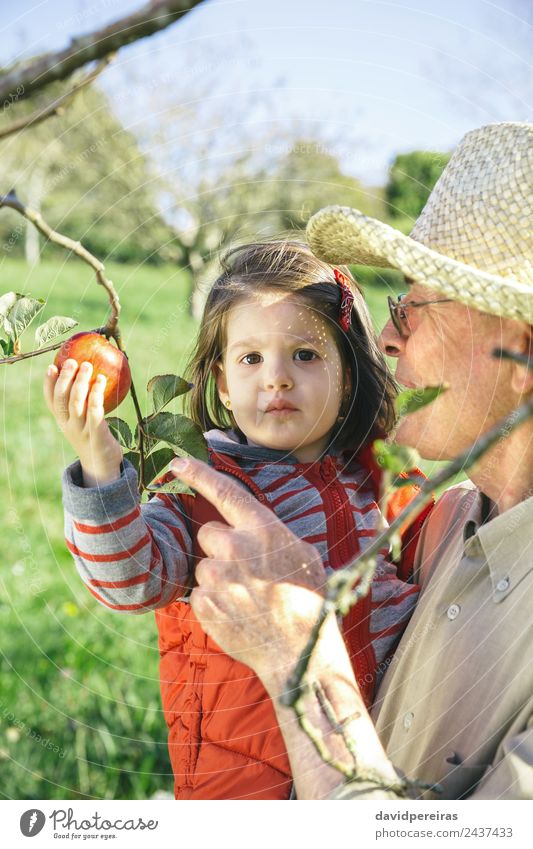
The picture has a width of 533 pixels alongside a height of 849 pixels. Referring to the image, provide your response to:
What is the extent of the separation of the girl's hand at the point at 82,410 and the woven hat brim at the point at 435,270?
40 centimetres

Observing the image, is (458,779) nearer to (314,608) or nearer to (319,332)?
(314,608)

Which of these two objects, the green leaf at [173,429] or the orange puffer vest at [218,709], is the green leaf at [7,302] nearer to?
the green leaf at [173,429]

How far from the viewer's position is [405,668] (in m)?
1.30

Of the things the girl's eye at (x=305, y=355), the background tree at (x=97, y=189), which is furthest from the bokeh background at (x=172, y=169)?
the background tree at (x=97, y=189)

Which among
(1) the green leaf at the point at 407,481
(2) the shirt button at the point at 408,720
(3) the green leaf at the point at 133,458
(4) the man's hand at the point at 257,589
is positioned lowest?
(2) the shirt button at the point at 408,720

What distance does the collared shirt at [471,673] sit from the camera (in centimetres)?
107

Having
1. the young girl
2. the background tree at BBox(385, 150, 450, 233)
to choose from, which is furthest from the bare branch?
the background tree at BBox(385, 150, 450, 233)

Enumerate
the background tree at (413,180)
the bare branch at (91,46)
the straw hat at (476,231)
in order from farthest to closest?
the background tree at (413,180), the straw hat at (476,231), the bare branch at (91,46)

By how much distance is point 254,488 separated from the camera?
1.46 metres

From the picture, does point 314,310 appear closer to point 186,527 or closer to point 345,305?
point 345,305

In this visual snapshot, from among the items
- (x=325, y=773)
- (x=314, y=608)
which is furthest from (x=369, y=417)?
(x=325, y=773)

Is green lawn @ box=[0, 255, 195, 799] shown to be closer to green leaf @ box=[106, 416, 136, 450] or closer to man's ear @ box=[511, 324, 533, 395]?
green leaf @ box=[106, 416, 136, 450]

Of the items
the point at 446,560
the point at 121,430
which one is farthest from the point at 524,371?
the point at 121,430

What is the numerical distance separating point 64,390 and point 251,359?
48cm
